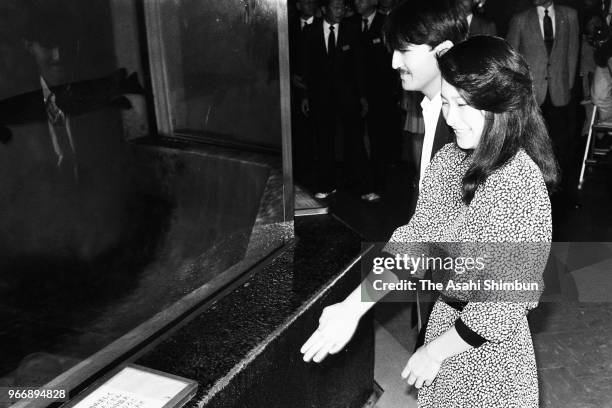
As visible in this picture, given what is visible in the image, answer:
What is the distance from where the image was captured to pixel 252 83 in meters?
1.70

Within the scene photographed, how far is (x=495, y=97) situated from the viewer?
47.6 inches

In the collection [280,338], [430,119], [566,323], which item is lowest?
[566,323]

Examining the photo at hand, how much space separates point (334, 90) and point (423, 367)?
3885 mm

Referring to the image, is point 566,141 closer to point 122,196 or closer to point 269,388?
point 269,388

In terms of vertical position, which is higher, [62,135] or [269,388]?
[62,135]

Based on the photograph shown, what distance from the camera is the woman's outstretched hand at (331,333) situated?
1.35 metres

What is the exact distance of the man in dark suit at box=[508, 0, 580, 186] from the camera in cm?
423

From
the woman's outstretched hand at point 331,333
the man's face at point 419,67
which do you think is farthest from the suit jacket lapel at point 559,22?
the woman's outstretched hand at point 331,333

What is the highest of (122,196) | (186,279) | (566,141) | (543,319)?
(122,196)

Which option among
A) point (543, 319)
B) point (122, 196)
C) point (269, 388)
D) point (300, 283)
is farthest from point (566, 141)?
point (122, 196)

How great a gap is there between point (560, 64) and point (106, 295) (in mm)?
3992

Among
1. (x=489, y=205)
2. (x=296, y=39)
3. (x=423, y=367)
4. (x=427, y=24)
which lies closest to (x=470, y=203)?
(x=489, y=205)

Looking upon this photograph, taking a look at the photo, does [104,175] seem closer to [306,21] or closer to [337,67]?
[337,67]

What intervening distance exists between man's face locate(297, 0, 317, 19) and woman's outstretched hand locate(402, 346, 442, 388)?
437 cm
